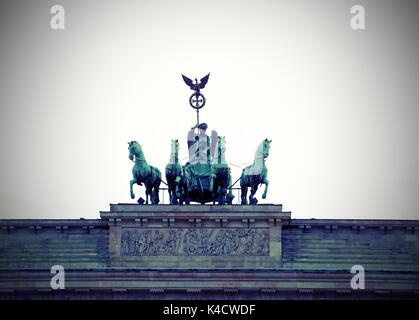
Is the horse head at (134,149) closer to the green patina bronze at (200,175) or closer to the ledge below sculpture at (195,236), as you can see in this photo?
the green patina bronze at (200,175)

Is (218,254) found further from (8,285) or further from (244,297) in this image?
(8,285)

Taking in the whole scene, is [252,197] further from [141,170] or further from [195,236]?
[141,170]

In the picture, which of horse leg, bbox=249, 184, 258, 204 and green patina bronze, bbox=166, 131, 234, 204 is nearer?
green patina bronze, bbox=166, 131, 234, 204

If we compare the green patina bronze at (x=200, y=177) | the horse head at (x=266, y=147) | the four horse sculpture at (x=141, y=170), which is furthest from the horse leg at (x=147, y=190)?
the horse head at (x=266, y=147)

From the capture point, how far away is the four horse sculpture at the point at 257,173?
8369cm

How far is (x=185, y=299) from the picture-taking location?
8144 centimetres

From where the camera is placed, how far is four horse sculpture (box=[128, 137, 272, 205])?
8369 cm

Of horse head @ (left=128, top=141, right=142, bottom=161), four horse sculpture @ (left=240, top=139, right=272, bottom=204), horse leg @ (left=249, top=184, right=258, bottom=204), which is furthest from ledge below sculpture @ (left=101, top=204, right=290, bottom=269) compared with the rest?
horse head @ (left=128, top=141, right=142, bottom=161)

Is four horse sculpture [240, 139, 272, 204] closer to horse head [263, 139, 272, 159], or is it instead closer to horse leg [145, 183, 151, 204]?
horse head [263, 139, 272, 159]

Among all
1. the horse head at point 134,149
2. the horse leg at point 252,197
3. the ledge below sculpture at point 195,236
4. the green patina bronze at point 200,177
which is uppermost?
the horse head at point 134,149
